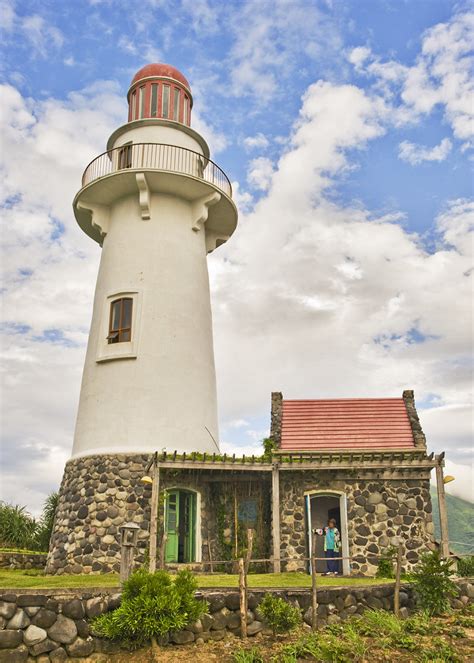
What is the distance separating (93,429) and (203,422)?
10.4 feet

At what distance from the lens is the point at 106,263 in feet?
Result: 68.6

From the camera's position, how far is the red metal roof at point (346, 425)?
19.8 metres

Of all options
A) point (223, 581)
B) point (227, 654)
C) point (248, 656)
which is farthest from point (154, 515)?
point (248, 656)

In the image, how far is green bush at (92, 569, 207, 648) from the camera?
35.0 ft

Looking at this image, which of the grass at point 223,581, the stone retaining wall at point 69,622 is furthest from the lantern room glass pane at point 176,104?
the stone retaining wall at point 69,622

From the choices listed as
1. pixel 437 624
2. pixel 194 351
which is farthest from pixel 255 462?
pixel 437 624

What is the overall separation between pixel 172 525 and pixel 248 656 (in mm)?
7393

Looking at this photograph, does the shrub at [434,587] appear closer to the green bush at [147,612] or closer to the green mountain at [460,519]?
the green bush at [147,612]

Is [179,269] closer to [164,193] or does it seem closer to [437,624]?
[164,193]

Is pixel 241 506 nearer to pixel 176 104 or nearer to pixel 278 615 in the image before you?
pixel 278 615

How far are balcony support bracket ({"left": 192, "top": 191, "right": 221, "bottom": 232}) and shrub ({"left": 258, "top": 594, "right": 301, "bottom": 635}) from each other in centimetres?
1274

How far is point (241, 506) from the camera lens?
60.6 feet

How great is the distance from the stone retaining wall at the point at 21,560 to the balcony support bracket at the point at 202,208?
1148 cm

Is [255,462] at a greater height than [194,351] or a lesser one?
lesser
